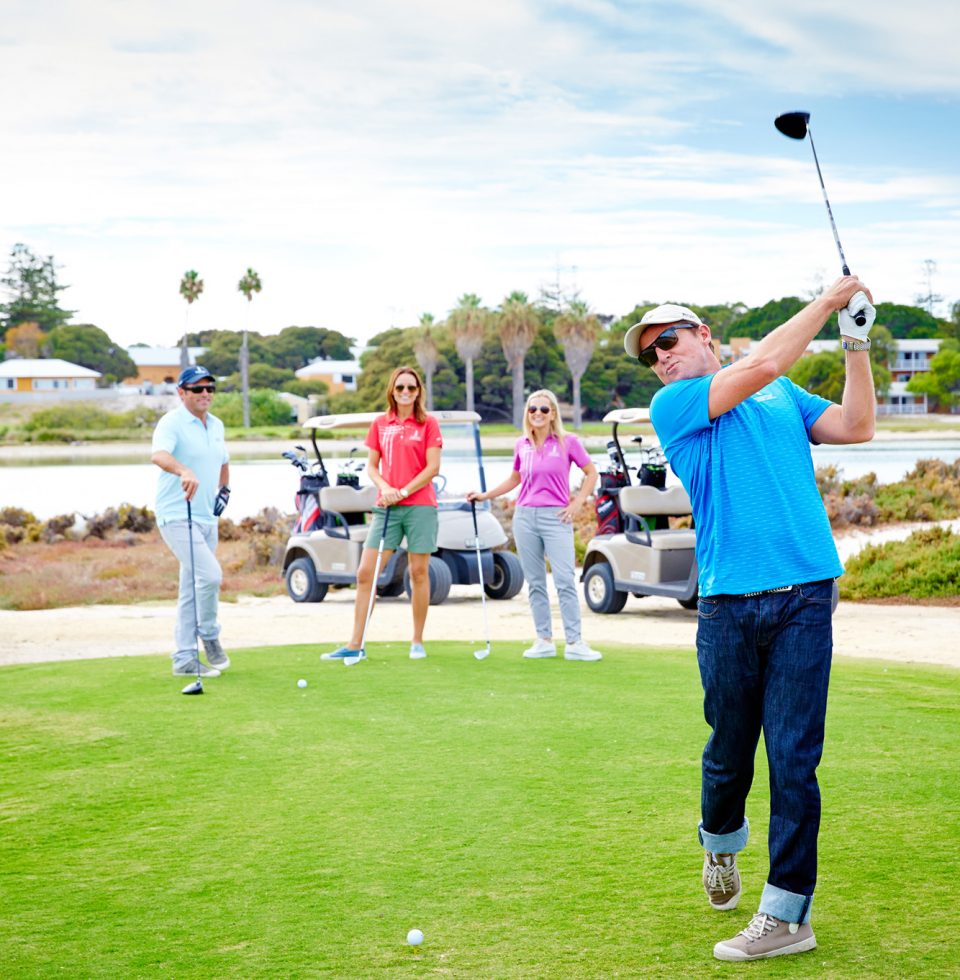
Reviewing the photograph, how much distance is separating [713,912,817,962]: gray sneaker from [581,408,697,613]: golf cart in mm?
8296

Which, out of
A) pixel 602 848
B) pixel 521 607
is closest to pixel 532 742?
pixel 602 848

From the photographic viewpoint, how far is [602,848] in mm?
4855

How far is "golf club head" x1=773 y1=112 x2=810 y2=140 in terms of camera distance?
4246 millimetres

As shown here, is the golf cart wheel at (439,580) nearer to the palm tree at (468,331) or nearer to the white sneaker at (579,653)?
the white sneaker at (579,653)

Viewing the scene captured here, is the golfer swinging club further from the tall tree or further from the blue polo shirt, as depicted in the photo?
the tall tree

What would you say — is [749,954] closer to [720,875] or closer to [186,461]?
[720,875]

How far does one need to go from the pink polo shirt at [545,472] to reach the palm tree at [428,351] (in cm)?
6480

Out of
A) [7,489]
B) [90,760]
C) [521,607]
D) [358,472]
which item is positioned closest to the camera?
[90,760]

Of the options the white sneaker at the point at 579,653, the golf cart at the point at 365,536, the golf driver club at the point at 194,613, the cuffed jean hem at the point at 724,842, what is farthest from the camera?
the golf cart at the point at 365,536

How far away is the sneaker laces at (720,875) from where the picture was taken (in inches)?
164

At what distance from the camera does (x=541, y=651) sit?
9.55 metres

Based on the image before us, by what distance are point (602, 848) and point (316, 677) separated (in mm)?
4100

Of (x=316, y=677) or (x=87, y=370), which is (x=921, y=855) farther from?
(x=87, y=370)

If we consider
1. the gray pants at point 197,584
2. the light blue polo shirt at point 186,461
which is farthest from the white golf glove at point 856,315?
the gray pants at point 197,584
